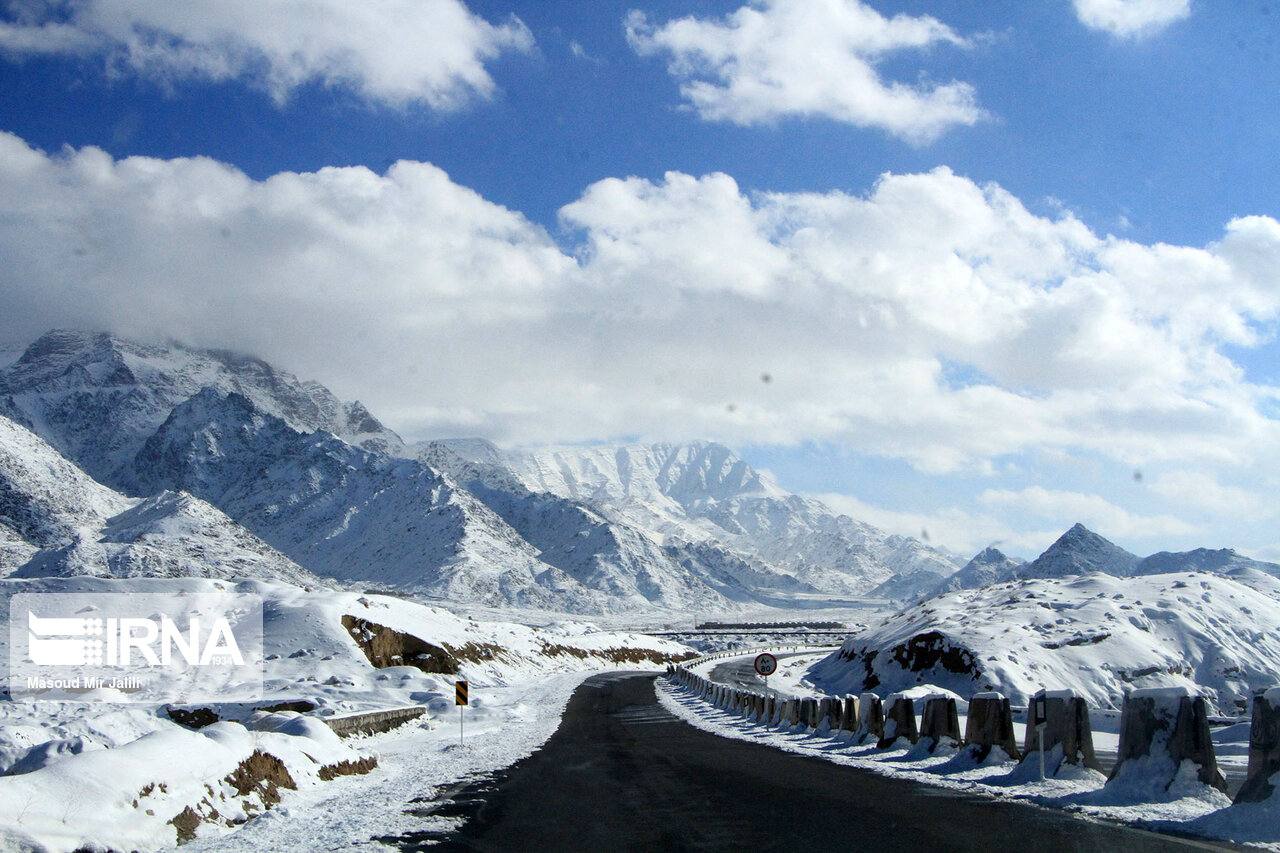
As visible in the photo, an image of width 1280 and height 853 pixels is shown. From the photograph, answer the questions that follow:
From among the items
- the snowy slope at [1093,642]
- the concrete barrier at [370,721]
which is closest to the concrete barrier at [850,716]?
the concrete barrier at [370,721]

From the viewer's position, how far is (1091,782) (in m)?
12.1

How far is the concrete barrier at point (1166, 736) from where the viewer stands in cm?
1048

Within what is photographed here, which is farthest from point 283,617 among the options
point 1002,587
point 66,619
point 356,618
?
point 1002,587

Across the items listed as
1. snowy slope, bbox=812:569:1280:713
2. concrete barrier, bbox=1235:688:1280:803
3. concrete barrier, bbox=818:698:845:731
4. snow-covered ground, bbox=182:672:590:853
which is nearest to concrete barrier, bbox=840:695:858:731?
concrete barrier, bbox=818:698:845:731

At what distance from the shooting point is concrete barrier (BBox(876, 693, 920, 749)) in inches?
685

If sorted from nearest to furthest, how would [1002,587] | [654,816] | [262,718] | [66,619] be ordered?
[654,816], [262,718], [1002,587], [66,619]

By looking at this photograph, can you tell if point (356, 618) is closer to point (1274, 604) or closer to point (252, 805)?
point (252, 805)

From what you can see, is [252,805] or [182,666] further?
[182,666]

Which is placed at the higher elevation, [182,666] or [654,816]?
[654,816]

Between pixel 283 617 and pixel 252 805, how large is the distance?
39.8 meters

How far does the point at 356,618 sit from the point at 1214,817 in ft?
152

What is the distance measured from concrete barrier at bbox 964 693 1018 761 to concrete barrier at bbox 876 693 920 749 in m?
2.50

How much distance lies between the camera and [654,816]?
11.1 meters

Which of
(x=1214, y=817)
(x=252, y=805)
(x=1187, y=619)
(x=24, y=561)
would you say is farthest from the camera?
(x=24, y=561)
